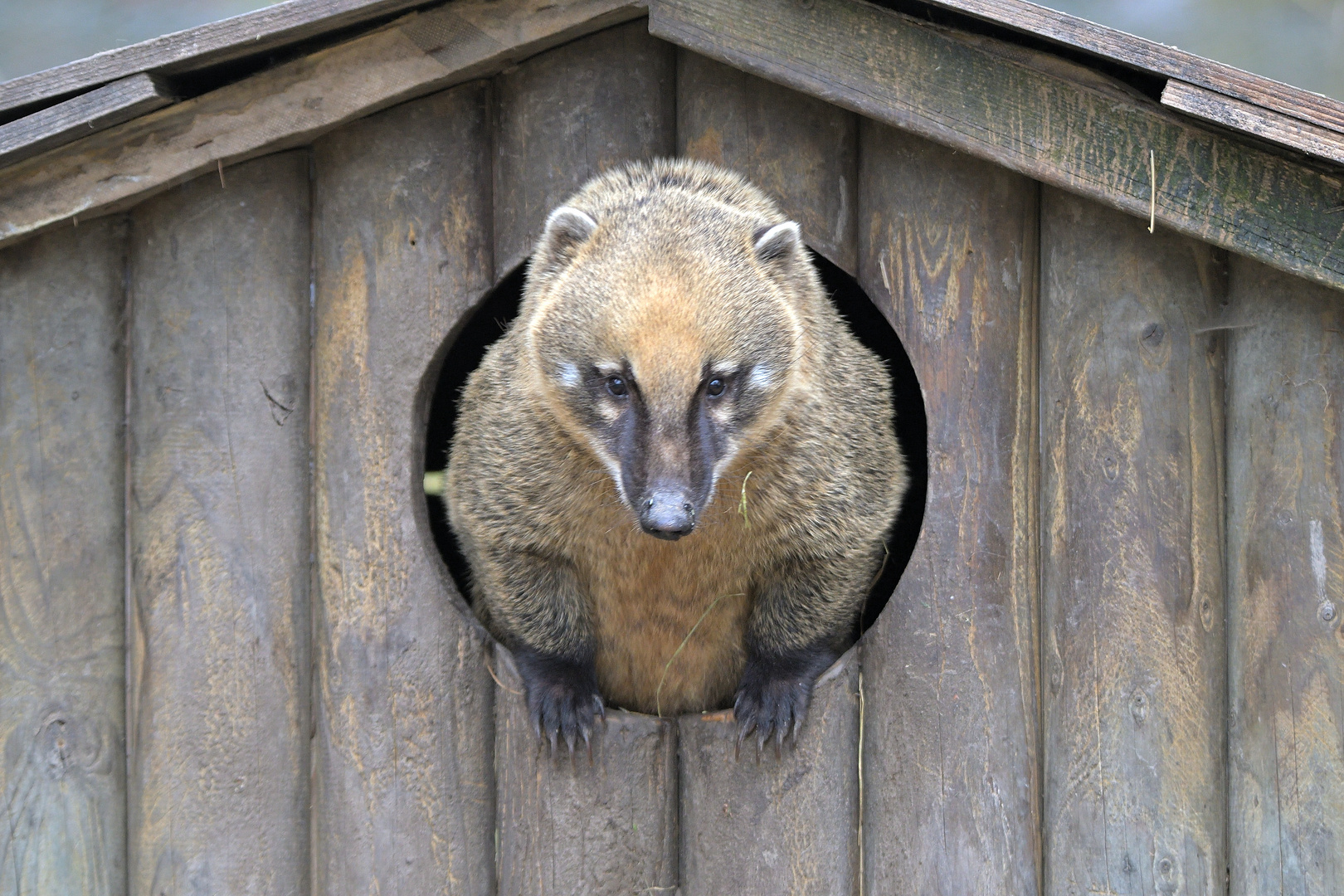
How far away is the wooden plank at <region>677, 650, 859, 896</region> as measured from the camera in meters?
3.51

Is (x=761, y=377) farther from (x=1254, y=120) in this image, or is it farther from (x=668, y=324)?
(x=1254, y=120)

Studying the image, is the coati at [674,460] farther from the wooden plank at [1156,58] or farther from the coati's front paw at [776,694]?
the wooden plank at [1156,58]

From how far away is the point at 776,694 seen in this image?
361cm

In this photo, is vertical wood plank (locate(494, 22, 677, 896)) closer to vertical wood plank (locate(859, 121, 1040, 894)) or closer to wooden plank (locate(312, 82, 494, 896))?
wooden plank (locate(312, 82, 494, 896))

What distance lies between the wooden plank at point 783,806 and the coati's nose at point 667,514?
0.91 metres

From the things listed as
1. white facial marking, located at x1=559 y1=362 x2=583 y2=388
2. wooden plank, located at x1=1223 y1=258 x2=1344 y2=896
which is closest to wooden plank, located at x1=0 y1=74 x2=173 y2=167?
white facial marking, located at x1=559 y1=362 x2=583 y2=388

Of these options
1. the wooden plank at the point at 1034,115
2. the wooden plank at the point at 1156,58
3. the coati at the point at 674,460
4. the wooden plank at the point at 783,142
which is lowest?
the coati at the point at 674,460

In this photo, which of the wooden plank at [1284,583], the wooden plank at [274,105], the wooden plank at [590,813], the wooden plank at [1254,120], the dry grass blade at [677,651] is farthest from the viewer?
the dry grass blade at [677,651]

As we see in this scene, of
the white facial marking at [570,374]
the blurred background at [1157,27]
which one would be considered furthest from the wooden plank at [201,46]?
the blurred background at [1157,27]

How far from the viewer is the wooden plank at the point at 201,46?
3.14 meters

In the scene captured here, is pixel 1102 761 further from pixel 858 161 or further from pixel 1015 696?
pixel 858 161

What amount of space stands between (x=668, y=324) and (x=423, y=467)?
1.11 m

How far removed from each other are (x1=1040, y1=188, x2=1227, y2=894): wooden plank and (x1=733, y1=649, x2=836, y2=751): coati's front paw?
2.47 ft

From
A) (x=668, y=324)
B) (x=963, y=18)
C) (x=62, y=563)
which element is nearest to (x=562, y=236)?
(x=668, y=324)
